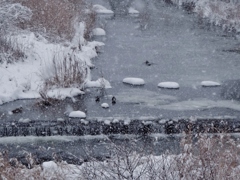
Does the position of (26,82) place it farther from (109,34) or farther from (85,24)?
(109,34)

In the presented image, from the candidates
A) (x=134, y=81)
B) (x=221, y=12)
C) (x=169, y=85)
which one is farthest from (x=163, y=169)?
(x=221, y=12)

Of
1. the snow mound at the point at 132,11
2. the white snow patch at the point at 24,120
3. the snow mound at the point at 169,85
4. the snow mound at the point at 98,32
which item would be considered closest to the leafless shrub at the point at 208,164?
the white snow patch at the point at 24,120

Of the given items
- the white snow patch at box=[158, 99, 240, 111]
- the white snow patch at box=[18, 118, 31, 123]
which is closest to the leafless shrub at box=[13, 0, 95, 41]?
the white snow patch at box=[18, 118, 31, 123]

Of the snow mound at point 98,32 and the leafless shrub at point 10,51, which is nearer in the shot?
the leafless shrub at point 10,51

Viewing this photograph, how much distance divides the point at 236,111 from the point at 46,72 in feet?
16.4

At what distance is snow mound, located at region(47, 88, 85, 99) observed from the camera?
10088mm

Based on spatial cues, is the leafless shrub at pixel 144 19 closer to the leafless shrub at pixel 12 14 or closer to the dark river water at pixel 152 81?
the dark river water at pixel 152 81

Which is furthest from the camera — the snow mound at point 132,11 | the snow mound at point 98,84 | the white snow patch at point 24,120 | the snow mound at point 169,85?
the snow mound at point 132,11

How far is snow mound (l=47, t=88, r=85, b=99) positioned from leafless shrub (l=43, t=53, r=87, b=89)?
0.18 m

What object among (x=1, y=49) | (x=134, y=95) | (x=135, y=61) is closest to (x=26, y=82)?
(x=1, y=49)

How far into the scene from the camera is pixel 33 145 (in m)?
8.06

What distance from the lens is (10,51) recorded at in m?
11.7

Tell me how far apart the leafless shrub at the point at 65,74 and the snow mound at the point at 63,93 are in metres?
0.18

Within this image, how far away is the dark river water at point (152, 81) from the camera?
324 inches
